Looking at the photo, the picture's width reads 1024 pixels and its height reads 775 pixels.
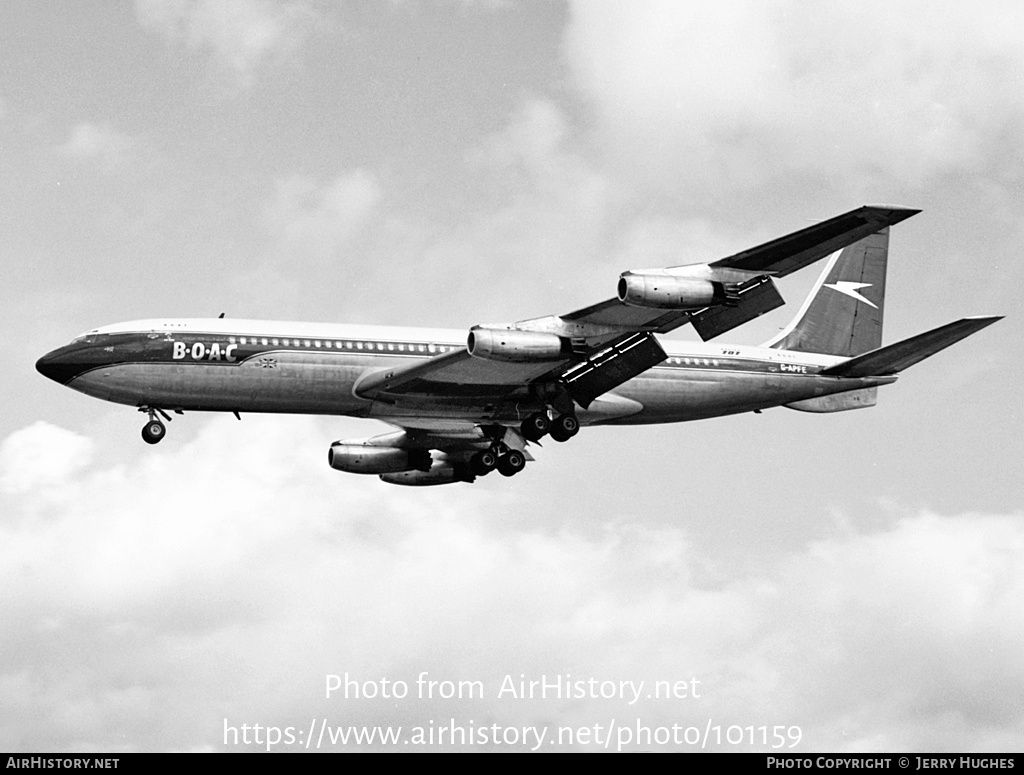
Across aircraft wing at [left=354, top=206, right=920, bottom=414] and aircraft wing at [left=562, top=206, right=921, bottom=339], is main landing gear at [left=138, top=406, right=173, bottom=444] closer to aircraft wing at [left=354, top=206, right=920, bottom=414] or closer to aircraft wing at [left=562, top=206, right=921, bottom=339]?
aircraft wing at [left=354, top=206, right=920, bottom=414]

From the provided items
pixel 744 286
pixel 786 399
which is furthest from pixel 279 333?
pixel 786 399

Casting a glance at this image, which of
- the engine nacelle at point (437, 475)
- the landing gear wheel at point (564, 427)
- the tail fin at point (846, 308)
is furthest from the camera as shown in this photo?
the tail fin at point (846, 308)

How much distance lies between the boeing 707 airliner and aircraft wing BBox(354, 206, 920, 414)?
0.06 meters

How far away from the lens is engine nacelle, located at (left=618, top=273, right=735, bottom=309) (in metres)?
41.9

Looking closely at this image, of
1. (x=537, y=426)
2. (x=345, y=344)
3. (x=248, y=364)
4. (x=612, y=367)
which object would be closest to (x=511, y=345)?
(x=612, y=367)

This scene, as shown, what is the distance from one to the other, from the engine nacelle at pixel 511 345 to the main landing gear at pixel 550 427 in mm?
5305

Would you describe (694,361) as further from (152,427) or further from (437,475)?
(152,427)

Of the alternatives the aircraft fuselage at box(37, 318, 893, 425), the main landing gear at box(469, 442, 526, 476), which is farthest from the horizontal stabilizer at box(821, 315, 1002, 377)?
the aircraft fuselage at box(37, 318, 893, 425)

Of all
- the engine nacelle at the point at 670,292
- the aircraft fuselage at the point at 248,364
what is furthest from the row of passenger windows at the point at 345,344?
the engine nacelle at the point at 670,292

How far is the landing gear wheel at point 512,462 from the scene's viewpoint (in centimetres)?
5353

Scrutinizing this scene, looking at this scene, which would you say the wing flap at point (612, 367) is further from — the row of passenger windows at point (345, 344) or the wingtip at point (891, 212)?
the wingtip at point (891, 212)

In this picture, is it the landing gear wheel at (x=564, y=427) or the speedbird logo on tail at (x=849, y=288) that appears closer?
the landing gear wheel at (x=564, y=427)

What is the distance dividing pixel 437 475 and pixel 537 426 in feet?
25.4
